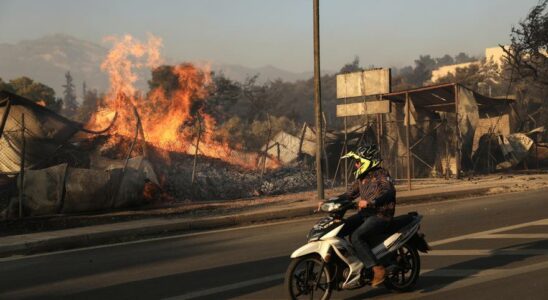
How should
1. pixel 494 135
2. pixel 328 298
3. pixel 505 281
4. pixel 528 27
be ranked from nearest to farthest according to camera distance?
pixel 328 298 < pixel 505 281 < pixel 494 135 < pixel 528 27

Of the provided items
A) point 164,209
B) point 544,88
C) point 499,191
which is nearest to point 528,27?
point 544,88

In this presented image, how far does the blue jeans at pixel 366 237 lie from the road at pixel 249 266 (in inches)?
24.6

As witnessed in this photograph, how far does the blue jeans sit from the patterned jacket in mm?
122

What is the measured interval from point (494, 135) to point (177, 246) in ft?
69.2

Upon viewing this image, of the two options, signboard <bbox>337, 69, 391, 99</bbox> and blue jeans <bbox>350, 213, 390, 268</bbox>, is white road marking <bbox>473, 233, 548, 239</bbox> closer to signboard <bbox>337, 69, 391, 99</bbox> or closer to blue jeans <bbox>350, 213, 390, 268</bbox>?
blue jeans <bbox>350, 213, 390, 268</bbox>

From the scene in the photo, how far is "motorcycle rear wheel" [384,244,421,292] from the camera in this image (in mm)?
6402

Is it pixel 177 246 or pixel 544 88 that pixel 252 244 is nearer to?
pixel 177 246

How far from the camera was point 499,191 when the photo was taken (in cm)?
1858

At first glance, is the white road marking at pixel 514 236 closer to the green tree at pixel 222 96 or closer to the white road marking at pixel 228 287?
the white road marking at pixel 228 287

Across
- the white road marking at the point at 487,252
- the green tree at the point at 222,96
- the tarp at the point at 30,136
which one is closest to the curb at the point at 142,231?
the tarp at the point at 30,136

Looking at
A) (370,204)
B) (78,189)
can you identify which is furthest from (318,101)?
(370,204)

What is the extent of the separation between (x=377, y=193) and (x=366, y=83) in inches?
624

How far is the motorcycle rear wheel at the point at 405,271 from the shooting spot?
6402 millimetres

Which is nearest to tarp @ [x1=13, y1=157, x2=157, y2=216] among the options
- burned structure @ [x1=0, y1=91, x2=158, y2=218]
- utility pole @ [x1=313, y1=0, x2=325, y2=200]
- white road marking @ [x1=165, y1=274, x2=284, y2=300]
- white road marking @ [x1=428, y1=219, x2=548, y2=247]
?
burned structure @ [x1=0, y1=91, x2=158, y2=218]
